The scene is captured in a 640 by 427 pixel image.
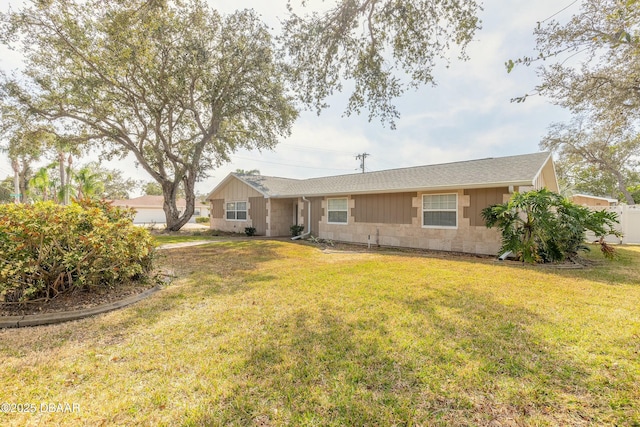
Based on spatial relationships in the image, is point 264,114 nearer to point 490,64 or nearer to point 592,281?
point 490,64

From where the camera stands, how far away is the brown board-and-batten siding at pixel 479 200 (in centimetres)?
916

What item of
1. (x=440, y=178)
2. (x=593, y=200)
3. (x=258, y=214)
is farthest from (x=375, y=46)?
(x=593, y=200)

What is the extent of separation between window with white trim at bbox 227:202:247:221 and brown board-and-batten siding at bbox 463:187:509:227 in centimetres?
1327

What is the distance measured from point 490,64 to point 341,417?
901cm

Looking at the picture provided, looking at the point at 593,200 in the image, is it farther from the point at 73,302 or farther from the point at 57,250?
the point at 57,250

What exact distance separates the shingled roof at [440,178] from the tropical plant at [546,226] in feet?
3.02

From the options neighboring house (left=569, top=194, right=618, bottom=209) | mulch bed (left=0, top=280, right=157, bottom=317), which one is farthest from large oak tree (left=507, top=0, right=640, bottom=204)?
neighboring house (left=569, top=194, right=618, bottom=209)

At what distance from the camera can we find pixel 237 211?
61.1 feet

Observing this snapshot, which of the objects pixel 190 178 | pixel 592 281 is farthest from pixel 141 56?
pixel 592 281

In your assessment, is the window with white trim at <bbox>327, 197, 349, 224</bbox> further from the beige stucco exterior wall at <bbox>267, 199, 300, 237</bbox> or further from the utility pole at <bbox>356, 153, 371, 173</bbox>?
the utility pole at <bbox>356, 153, 371, 173</bbox>

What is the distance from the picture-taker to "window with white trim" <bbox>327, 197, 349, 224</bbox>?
13396 mm

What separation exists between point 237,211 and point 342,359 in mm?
16952

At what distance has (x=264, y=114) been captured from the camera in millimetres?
16391

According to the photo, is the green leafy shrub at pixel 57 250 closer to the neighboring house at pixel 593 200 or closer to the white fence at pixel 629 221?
the white fence at pixel 629 221
